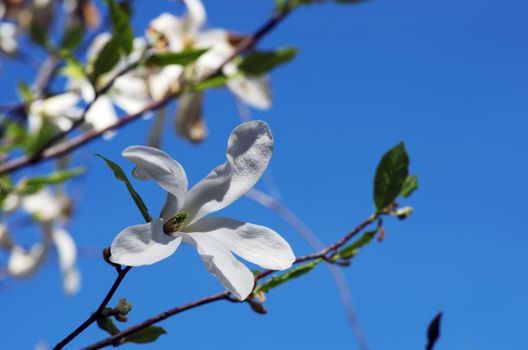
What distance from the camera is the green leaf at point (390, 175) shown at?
440mm

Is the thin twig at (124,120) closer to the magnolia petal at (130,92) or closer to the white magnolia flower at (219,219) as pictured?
the magnolia petal at (130,92)

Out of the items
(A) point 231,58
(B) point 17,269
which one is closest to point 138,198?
(A) point 231,58

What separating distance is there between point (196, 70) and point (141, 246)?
0.65 m

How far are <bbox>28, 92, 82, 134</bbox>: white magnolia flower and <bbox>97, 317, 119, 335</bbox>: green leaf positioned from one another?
2.29 feet

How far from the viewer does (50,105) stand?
1033mm

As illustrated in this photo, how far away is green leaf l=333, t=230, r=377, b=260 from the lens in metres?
0.44

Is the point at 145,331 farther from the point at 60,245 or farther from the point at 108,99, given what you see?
the point at 60,245

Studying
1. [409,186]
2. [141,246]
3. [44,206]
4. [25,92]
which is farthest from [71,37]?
[141,246]

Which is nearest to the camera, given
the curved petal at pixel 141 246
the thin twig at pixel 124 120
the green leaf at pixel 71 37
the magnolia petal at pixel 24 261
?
the curved petal at pixel 141 246

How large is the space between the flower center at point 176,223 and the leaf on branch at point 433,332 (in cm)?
13

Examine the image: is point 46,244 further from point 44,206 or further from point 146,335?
point 146,335

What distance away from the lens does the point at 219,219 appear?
0.32m

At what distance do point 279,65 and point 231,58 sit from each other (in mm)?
67

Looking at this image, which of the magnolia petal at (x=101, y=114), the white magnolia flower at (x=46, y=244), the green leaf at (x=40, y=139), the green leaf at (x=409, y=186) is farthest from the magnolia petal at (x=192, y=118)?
the green leaf at (x=409, y=186)
